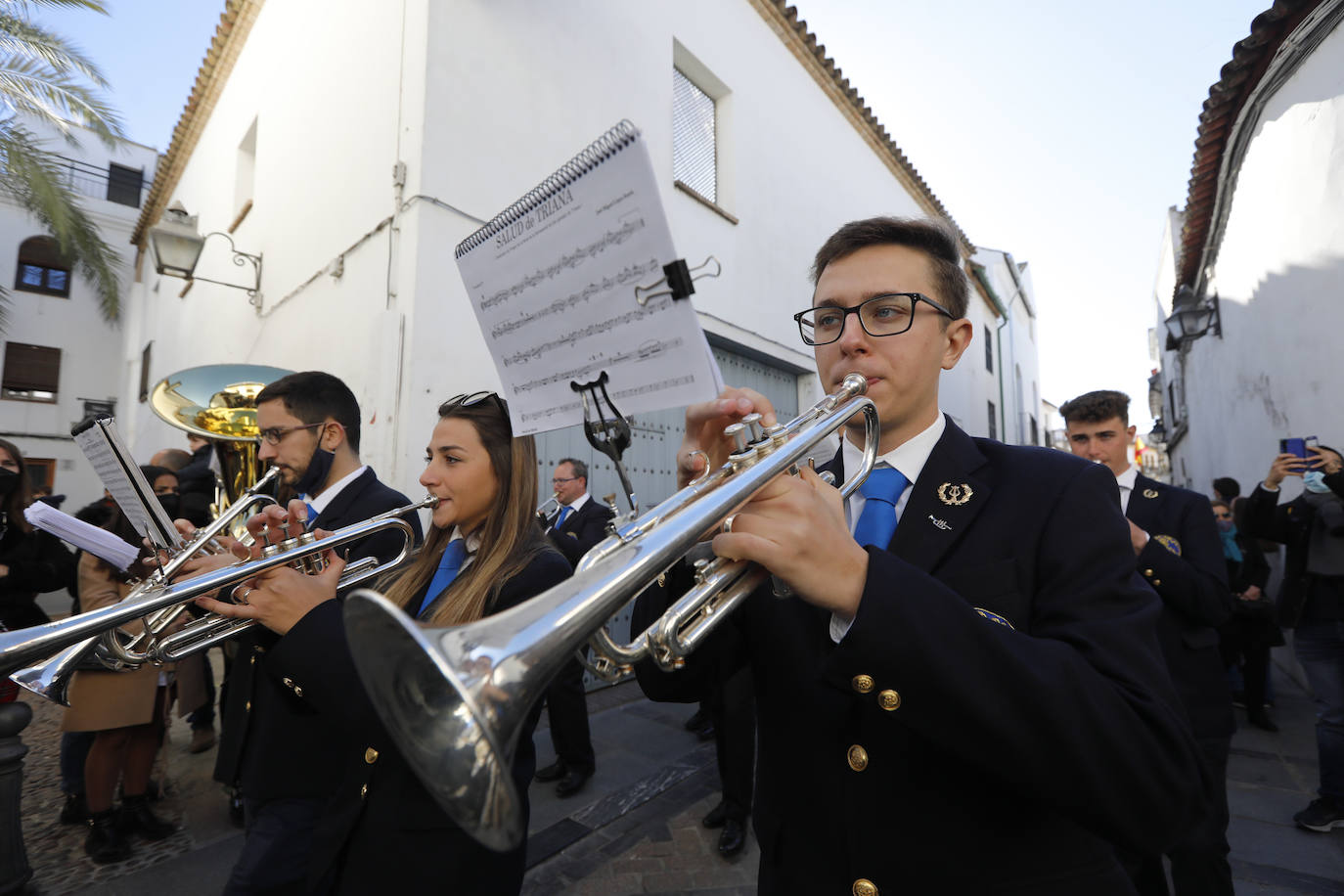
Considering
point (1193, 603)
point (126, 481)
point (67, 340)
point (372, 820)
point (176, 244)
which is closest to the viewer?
point (372, 820)

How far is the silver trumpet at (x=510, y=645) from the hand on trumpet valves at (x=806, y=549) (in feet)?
0.17

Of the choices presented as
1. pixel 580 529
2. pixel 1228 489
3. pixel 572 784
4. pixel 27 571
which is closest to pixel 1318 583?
pixel 1228 489

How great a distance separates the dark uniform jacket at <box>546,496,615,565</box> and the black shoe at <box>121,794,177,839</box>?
2685mm

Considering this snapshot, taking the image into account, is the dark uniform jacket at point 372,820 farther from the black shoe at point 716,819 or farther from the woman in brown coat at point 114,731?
the woman in brown coat at point 114,731

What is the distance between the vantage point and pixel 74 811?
375 centimetres

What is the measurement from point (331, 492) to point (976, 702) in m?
2.63

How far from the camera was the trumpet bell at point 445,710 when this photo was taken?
78 cm

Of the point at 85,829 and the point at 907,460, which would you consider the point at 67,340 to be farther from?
the point at 907,460

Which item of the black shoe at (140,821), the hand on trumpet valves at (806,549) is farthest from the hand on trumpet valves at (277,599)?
the black shoe at (140,821)

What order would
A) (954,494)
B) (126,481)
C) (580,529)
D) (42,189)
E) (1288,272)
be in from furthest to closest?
1. (42,189)
2. (1288,272)
3. (580,529)
4. (126,481)
5. (954,494)

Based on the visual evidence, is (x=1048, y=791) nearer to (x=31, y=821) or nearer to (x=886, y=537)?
(x=886, y=537)

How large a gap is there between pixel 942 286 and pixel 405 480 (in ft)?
13.6

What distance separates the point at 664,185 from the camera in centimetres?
668

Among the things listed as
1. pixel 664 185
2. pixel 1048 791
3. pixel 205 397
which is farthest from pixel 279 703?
pixel 664 185
